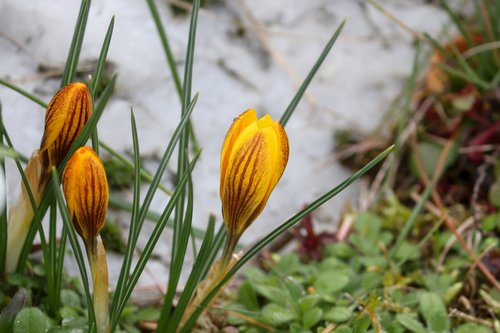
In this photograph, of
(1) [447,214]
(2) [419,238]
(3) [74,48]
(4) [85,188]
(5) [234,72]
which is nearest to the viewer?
(4) [85,188]

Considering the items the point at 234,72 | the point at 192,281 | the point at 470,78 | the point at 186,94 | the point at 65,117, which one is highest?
the point at 234,72

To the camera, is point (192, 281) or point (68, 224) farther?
point (192, 281)

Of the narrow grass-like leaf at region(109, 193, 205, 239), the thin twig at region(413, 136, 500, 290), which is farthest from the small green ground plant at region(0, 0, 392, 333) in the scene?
the thin twig at region(413, 136, 500, 290)

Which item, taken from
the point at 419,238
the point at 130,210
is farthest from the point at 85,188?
the point at 419,238

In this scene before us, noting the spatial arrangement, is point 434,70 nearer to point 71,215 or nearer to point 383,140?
point 383,140

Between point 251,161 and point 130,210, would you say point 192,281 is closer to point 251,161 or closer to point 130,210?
point 251,161

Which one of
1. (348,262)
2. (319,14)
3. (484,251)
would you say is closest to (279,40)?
(319,14)
